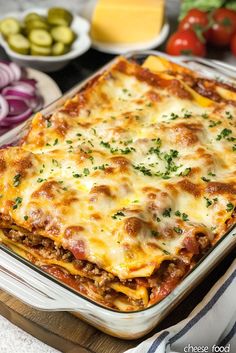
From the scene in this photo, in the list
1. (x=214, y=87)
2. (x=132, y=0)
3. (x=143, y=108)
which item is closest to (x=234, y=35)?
(x=132, y=0)

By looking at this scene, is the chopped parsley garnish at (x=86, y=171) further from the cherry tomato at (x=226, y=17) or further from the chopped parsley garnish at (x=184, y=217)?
the cherry tomato at (x=226, y=17)

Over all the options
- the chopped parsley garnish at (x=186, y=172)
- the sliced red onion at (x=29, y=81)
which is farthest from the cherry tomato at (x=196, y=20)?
the chopped parsley garnish at (x=186, y=172)

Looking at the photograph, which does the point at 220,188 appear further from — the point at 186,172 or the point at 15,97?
the point at 15,97

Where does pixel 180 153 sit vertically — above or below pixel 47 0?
above

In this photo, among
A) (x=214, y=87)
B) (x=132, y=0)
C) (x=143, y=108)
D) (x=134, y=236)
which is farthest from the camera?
(x=132, y=0)

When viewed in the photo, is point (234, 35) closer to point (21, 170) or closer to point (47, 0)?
point (47, 0)
